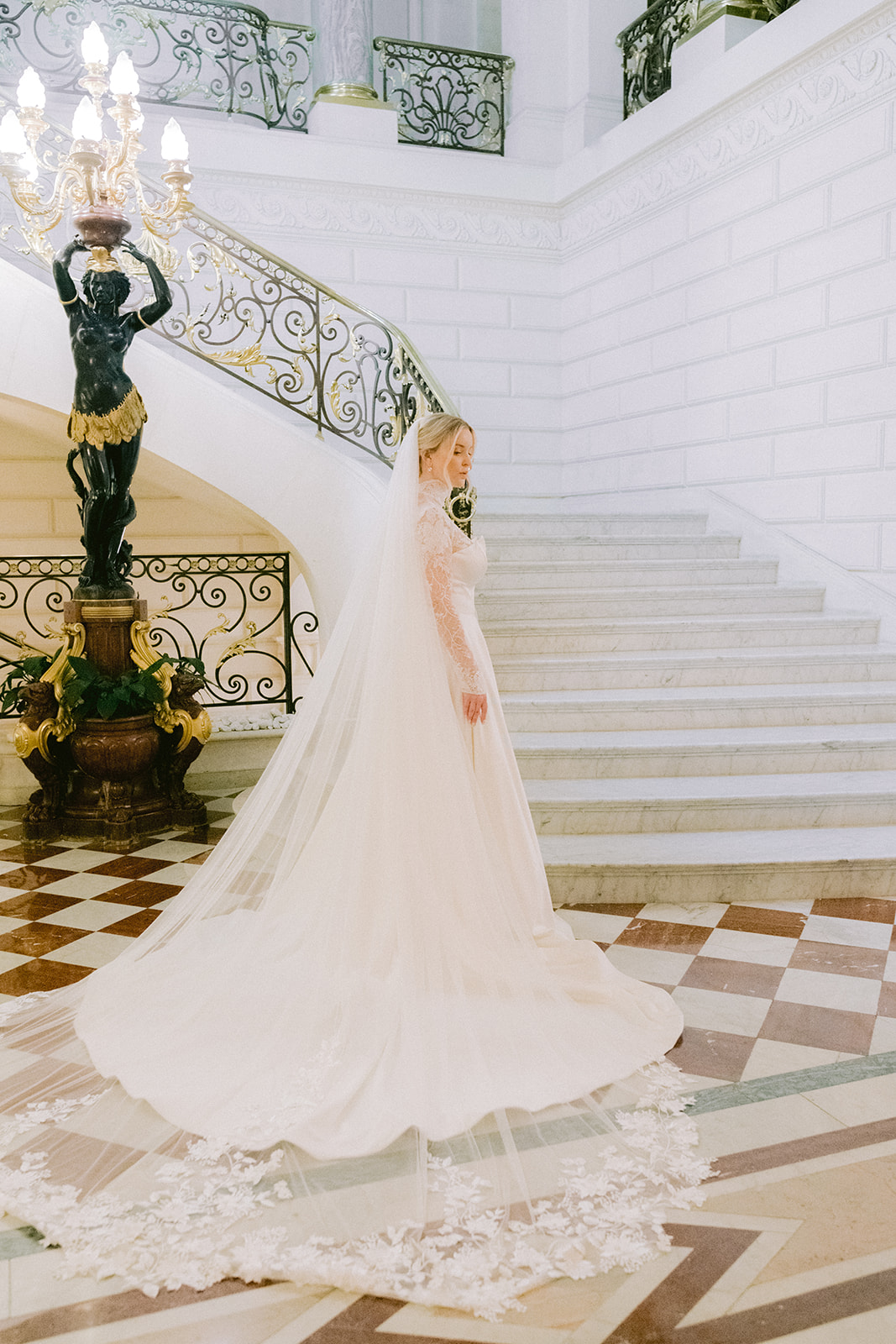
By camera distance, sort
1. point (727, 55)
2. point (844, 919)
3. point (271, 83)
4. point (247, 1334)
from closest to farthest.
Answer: point (247, 1334) → point (844, 919) → point (727, 55) → point (271, 83)

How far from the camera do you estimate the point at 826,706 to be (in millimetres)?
5055

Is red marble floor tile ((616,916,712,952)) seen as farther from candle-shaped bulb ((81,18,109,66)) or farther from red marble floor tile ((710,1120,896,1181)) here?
candle-shaped bulb ((81,18,109,66))

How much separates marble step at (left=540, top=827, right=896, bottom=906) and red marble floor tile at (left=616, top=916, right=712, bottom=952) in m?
0.20

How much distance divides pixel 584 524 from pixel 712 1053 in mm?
5027

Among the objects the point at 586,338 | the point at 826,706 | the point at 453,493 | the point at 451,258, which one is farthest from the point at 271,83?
the point at 826,706

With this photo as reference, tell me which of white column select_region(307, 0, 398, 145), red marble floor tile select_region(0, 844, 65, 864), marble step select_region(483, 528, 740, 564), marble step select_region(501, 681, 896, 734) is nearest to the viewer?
red marble floor tile select_region(0, 844, 65, 864)

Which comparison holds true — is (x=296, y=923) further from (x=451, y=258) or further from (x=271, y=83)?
(x=271, y=83)

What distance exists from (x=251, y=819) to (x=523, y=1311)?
1603mm

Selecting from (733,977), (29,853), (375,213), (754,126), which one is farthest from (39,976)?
(375,213)

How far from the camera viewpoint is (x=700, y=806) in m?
4.17

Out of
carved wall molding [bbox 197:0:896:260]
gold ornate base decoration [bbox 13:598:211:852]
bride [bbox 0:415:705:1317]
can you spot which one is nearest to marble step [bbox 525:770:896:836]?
bride [bbox 0:415:705:1317]

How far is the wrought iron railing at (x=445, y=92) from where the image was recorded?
9.24 meters

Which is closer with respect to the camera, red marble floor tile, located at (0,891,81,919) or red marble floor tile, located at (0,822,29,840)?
red marble floor tile, located at (0,891,81,919)

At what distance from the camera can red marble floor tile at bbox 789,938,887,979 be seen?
3.15 meters
